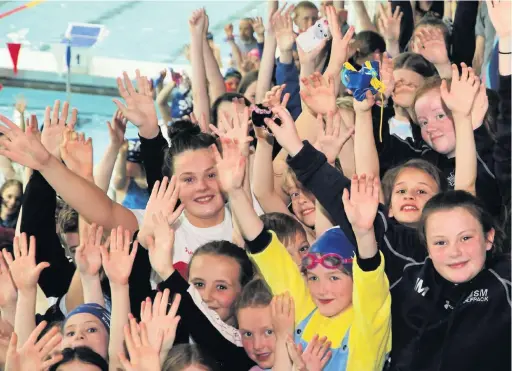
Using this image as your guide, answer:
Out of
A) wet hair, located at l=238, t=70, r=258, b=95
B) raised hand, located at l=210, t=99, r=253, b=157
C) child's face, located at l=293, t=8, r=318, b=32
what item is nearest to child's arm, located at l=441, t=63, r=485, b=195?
raised hand, located at l=210, t=99, r=253, b=157

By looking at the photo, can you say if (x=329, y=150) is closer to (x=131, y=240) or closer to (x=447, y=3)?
(x=131, y=240)

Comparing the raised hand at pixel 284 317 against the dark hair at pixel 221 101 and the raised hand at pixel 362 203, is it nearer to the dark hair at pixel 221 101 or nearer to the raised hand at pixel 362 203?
the raised hand at pixel 362 203

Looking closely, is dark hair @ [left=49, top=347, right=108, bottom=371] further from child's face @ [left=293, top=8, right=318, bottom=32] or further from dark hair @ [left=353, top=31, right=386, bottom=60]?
child's face @ [left=293, top=8, right=318, bottom=32]

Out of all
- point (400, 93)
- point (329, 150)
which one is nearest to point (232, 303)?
point (329, 150)

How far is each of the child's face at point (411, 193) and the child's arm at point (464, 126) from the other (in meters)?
→ 0.18

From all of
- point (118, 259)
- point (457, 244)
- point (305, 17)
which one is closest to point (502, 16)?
point (457, 244)

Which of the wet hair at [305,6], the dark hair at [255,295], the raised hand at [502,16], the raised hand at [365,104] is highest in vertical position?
the wet hair at [305,6]

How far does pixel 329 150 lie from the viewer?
3221 mm

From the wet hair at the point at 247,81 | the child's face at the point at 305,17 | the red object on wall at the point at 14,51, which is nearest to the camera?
the wet hair at the point at 247,81

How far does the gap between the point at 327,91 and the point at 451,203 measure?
2.91ft

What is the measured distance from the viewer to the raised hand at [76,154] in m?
3.46

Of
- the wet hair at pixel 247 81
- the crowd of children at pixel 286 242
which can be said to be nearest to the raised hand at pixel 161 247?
the crowd of children at pixel 286 242

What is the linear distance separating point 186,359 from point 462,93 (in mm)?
1106

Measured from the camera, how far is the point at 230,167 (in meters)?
3.02
